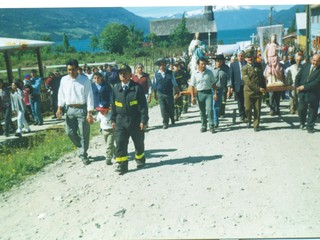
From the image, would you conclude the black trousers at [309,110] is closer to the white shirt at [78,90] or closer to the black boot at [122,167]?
the black boot at [122,167]

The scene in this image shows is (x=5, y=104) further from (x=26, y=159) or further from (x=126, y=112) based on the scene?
(x=126, y=112)

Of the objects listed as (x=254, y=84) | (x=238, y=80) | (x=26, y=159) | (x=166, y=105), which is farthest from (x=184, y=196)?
(x=238, y=80)

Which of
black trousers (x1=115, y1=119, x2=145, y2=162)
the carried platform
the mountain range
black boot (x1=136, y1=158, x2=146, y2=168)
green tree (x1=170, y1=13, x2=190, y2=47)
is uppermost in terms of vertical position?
green tree (x1=170, y1=13, x2=190, y2=47)

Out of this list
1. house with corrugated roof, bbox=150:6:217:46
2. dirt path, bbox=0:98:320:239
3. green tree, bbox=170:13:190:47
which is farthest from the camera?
green tree, bbox=170:13:190:47

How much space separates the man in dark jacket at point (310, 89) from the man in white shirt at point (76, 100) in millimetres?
3686

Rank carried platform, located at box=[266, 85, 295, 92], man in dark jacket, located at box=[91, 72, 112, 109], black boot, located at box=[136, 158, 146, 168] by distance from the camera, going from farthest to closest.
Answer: carried platform, located at box=[266, 85, 295, 92] → man in dark jacket, located at box=[91, 72, 112, 109] → black boot, located at box=[136, 158, 146, 168]

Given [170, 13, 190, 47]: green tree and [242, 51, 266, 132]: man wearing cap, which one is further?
[170, 13, 190, 47]: green tree

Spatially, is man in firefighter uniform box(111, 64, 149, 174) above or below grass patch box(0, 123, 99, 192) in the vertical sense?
above

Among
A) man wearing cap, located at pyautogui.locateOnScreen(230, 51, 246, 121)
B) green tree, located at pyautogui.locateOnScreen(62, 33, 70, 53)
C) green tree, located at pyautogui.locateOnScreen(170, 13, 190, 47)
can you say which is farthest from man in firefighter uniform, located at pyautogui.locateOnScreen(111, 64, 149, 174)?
green tree, located at pyautogui.locateOnScreen(170, 13, 190, 47)

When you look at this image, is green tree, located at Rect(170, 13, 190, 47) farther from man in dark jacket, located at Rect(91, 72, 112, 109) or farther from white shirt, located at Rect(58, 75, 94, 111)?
white shirt, located at Rect(58, 75, 94, 111)

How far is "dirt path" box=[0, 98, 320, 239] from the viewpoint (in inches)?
151

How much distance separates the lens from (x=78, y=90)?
5.40 metres

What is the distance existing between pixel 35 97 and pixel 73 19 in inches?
245

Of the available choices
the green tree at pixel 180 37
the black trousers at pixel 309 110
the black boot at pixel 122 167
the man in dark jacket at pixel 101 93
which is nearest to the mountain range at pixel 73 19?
the man in dark jacket at pixel 101 93
